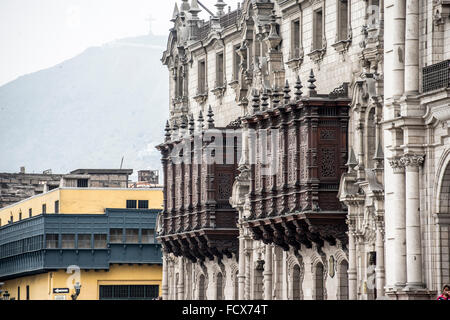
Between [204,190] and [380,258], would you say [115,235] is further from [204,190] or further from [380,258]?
[380,258]

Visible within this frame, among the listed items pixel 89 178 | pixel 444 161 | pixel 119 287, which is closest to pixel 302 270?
pixel 444 161

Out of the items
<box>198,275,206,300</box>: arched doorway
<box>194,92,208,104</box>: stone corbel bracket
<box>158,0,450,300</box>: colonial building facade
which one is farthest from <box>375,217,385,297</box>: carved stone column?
<box>194,92,208,104</box>: stone corbel bracket

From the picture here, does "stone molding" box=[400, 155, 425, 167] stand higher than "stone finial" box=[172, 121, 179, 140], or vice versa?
"stone finial" box=[172, 121, 179, 140]

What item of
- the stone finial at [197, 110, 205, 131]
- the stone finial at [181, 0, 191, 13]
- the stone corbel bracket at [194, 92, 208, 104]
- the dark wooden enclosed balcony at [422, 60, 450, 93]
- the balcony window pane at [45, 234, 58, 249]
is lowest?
the balcony window pane at [45, 234, 58, 249]

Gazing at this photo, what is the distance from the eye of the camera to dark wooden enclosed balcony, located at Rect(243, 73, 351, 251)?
2744 inches

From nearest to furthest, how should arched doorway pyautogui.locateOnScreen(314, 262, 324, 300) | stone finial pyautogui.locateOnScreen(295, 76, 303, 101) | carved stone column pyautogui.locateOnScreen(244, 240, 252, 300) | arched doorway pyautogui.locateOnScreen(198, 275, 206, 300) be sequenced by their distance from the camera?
stone finial pyautogui.locateOnScreen(295, 76, 303, 101) → arched doorway pyautogui.locateOnScreen(314, 262, 324, 300) → carved stone column pyautogui.locateOnScreen(244, 240, 252, 300) → arched doorway pyautogui.locateOnScreen(198, 275, 206, 300)

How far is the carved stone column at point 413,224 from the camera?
5850cm

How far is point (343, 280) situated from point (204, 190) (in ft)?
56.1

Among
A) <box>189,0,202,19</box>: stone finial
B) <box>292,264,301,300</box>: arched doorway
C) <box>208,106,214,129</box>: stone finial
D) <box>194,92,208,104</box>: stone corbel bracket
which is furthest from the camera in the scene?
<box>189,0,202,19</box>: stone finial

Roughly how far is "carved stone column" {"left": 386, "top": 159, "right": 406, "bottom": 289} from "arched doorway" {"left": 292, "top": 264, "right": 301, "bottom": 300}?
17.1 meters

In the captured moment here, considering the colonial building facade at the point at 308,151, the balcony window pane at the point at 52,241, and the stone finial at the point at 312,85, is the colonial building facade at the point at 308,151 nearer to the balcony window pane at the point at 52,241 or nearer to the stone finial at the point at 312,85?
the stone finial at the point at 312,85

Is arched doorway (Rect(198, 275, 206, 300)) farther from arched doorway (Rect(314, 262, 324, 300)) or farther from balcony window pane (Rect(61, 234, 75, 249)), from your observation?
balcony window pane (Rect(61, 234, 75, 249))
